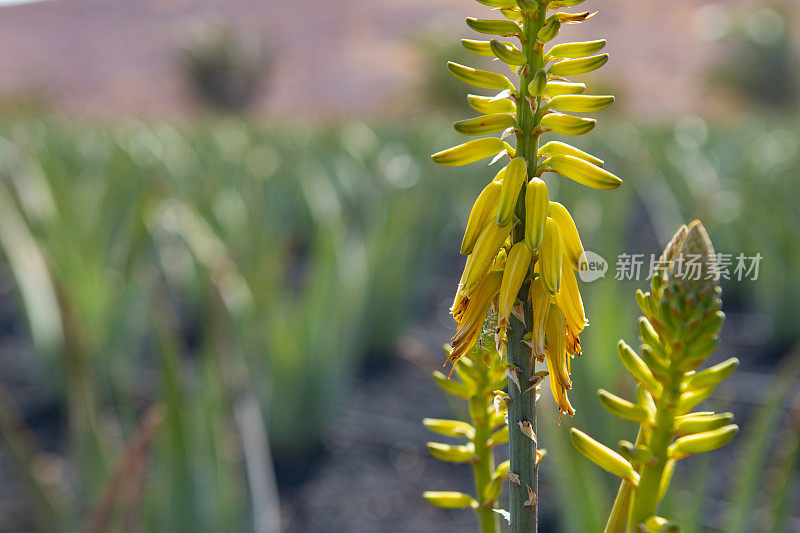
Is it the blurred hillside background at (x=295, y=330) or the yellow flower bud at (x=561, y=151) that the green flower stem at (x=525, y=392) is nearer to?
the yellow flower bud at (x=561, y=151)

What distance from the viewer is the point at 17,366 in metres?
2.05

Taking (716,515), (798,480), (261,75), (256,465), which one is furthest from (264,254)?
(261,75)

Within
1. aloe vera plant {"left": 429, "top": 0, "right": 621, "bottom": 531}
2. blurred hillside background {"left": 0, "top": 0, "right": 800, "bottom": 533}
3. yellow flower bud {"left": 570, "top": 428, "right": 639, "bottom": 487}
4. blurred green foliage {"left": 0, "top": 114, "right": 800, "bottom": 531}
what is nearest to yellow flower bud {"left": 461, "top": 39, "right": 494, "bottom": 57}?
aloe vera plant {"left": 429, "top": 0, "right": 621, "bottom": 531}

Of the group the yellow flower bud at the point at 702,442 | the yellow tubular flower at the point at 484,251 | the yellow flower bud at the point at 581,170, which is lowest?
the yellow flower bud at the point at 702,442

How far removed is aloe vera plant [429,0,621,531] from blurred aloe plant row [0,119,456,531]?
36cm

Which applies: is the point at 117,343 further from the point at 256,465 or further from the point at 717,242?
the point at 717,242

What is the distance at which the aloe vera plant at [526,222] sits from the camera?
0.58 ft

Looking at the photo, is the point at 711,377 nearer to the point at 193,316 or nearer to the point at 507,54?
the point at 507,54

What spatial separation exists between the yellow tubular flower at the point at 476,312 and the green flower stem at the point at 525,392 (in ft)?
0.06

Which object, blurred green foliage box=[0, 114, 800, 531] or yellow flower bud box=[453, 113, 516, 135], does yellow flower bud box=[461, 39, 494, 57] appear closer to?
yellow flower bud box=[453, 113, 516, 135]

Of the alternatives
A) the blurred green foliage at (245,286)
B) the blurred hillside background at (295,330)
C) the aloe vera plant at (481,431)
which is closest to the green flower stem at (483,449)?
the aloe vera plant at (481,431)

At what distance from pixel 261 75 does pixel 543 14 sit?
2125cm

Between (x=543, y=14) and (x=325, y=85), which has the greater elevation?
(x=325, y=85)

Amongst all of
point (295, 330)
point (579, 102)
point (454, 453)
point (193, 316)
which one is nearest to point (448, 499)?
point (454, 453)
